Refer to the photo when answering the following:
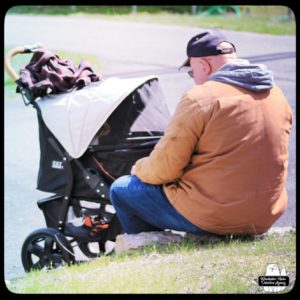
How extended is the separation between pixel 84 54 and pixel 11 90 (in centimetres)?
97

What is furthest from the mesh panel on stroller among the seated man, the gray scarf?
the gray scarf

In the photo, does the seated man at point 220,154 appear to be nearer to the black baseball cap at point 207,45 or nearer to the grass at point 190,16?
the black baseball cap at point 207,45

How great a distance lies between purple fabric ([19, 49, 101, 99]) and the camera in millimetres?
3787

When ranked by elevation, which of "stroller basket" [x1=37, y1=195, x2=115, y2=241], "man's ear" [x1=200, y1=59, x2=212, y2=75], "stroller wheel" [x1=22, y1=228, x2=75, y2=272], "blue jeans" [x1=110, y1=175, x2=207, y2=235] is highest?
"man's ear" [x1=200, y1=59, x2=212, y2=75]

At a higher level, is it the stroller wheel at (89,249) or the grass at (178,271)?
the grass at (178,271)

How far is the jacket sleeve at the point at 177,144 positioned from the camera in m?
3.29

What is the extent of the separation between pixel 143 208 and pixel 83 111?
1.95 feet

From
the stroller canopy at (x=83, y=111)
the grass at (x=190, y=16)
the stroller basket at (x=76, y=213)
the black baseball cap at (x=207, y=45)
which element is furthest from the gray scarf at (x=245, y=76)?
the stroller basket at (x=76, y=213)

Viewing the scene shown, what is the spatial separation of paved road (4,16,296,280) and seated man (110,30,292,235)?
76cm

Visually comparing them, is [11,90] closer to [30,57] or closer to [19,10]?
[30,57]

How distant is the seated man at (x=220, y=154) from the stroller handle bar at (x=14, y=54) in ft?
2.68

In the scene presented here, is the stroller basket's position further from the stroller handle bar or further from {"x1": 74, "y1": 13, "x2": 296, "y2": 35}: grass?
{"x1": 74, "y1": 13, "x2": 296, "y2": 35}: grass

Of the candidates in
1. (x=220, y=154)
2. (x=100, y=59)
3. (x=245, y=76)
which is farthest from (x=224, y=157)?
(x=100, y=59)

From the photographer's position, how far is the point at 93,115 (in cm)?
371
